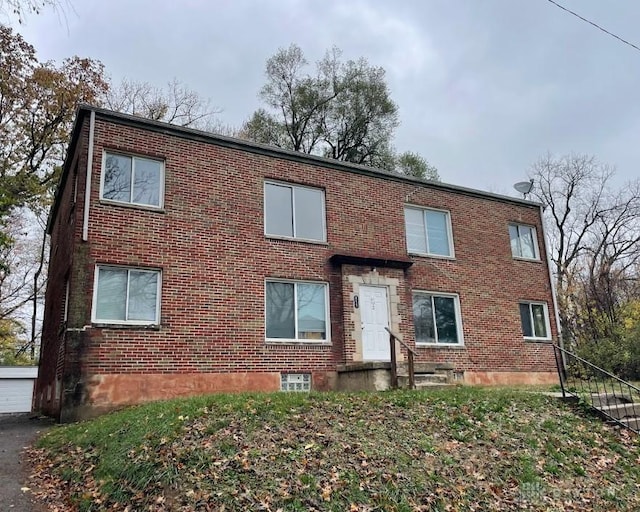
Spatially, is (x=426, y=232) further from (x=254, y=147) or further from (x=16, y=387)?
(x=16, y=387)

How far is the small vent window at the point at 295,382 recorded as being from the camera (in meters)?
12.8

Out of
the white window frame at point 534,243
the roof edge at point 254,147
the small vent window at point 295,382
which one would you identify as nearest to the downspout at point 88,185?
the roof edge at point 254,147

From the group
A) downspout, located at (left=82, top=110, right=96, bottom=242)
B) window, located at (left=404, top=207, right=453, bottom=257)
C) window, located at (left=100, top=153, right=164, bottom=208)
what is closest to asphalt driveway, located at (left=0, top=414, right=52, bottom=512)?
downspout, located at (left=82, top=110, right=96, bottom=242)

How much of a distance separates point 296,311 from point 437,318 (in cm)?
459

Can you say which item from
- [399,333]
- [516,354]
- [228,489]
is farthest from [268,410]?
[516,354]

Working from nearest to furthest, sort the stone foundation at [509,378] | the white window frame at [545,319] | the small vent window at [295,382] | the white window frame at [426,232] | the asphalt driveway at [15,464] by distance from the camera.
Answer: the asphalt driveway at [15,464]
the small vent window at [295,382]
the stone foundation at [509,378]
the white window frame at [426,232]
the white window frame at [545,319]

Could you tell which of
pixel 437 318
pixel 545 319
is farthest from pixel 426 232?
pixel 545 319

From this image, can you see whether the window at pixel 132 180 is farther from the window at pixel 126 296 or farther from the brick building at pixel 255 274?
the window at pixel 126 296

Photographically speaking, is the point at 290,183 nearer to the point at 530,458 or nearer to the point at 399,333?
the point at 399,333

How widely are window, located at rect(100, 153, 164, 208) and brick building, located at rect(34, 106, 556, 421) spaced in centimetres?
3

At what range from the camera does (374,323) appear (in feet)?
46.8

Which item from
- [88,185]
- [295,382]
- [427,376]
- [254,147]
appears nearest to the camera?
[88,185]

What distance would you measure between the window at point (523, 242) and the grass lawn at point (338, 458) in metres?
9.57

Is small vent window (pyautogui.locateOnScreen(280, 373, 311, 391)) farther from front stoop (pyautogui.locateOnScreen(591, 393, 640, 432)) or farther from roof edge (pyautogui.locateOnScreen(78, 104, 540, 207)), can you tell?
front stoop (pyautogui.locateOnScreen(591, 393, 640, 432))
